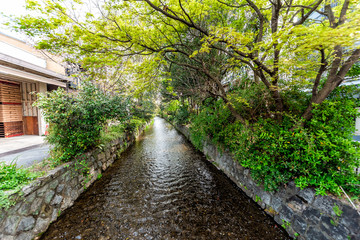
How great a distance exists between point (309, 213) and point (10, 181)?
551 cm

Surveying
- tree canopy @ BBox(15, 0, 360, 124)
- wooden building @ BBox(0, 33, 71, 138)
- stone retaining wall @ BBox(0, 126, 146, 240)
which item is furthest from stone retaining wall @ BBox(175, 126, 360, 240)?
wooden building @ BBox(0, 33, 71, 138)

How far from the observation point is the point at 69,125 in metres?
3.80

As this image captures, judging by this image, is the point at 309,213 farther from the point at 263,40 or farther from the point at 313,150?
the point at 263,40

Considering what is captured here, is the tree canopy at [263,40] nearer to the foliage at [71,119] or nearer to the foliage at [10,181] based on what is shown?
the foliage at [71,119]

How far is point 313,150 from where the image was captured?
93.9 inches

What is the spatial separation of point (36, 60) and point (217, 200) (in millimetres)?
13513

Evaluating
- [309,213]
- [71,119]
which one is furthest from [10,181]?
[309,213]

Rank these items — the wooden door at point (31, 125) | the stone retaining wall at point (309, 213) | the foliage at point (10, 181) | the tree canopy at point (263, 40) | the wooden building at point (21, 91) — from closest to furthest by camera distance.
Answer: the stone retaining wall at point (309, 213) → the foliage at point (10, 181) → the tree canopy at point (263, 40) → the wooden building at point (21, 91) → the wooden door at point (31, 125)

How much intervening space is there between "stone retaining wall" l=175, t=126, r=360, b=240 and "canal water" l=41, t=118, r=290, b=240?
11.3 inches

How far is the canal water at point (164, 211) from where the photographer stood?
8.89 feet

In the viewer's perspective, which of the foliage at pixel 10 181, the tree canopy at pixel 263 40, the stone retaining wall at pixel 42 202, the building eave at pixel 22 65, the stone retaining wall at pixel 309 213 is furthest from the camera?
the building eave at pixel 22 65

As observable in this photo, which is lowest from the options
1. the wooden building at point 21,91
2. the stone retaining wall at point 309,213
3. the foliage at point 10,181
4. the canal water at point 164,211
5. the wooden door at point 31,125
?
the canal water at point 164,211

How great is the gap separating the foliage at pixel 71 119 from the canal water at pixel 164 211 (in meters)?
1.51

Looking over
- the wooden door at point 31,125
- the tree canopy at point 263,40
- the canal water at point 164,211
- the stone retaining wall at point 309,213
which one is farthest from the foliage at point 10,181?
the wooden door at point 31,125
